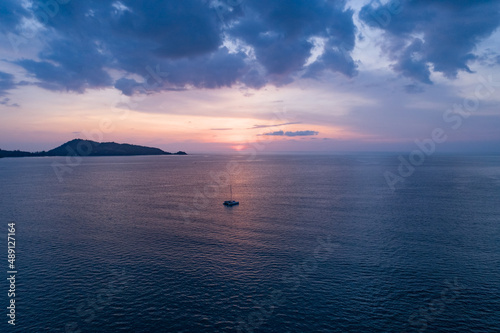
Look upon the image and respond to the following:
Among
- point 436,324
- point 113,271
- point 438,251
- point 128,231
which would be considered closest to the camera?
point 436,324

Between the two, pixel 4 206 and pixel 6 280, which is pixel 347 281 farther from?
pixel 4 206

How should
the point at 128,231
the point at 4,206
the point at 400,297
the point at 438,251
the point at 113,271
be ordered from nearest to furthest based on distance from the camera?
Result: 1. the point at 400,297
2. the point at 113,271
3. the point at 438,251
4. the point at 128,231
5. the point at 4,206

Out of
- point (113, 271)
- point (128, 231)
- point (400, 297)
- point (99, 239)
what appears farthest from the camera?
point (128, 231)

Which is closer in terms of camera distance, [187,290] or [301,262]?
[187,290]

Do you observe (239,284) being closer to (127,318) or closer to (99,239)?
(127,318)

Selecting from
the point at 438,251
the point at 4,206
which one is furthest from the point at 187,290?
the point at 4,206

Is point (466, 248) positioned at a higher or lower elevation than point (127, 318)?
higher

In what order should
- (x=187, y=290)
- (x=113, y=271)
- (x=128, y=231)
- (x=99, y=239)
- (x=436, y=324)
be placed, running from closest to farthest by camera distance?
(x=436, y=324), (x=187, y=290), (x=113, y=271), (x=99, y=239), (x=128, y=231)

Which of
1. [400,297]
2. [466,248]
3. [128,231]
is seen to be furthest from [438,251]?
[128,231]

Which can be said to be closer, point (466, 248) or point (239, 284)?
point (239, 284)
